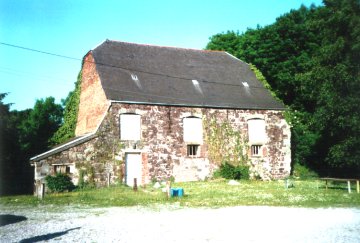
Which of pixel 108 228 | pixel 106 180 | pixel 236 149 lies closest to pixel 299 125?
pixel 236 149

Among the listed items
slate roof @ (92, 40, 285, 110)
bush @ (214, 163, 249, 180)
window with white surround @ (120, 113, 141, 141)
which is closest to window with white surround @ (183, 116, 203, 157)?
slate roof @ (92, 40, 285, 110)

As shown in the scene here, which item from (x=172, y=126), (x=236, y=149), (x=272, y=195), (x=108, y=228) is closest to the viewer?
(x=108, y=228)

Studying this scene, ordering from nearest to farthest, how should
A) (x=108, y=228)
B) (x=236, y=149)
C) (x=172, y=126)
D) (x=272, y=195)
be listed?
(x=108, y=228)
(x=272, y=195)
(x=172, y=126)
(x=236, y=149)

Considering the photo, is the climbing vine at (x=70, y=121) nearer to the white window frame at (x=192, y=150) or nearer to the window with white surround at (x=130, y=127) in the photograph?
the window with white surround at (x=130, y=127)

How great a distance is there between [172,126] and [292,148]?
36.1 ft

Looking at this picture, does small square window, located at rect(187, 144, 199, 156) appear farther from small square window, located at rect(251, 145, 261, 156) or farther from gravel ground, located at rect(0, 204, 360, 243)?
gravel ground, located at rect(0, 204, 360, 243)

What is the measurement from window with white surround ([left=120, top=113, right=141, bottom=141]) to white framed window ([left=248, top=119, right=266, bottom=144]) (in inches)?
318

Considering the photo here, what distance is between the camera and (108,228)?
8.36 m

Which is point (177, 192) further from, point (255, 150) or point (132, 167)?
point (255, 150)

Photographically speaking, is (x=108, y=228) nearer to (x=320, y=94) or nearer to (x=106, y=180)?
(x=106, y=180)

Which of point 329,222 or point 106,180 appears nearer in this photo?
point 329,222

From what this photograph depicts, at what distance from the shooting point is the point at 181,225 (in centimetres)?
854

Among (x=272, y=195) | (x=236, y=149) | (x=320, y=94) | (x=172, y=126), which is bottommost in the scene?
(x=272, y=195)

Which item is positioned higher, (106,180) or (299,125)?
(299,125)
